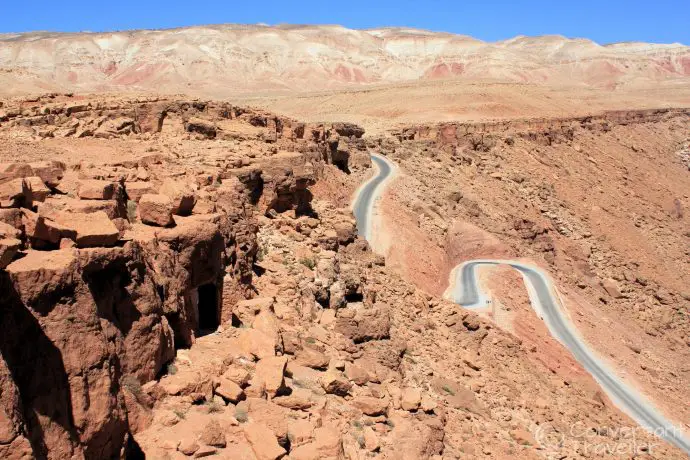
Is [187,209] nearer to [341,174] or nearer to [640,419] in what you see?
[640,419]

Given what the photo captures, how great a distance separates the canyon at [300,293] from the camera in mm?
8172

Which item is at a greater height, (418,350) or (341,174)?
(341,174)

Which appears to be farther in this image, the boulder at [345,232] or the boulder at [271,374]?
the boulder at [345,232]

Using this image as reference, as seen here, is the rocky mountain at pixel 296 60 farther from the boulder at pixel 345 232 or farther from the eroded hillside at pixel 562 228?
the boulder at pixel 345 232

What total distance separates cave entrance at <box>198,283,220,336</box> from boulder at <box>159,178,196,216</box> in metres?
1.68

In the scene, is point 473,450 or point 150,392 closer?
point 150,392

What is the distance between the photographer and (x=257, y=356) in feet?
38.2

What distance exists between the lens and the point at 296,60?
139 meters

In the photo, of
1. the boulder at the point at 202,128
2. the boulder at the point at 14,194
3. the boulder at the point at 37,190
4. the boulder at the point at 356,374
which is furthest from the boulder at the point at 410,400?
the boulder at the point at 202,128

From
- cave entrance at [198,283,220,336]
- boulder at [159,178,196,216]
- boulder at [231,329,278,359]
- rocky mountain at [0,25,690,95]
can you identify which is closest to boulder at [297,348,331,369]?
boulder at [231,329,278,359]

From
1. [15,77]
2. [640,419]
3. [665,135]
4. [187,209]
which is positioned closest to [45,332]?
[187,209]

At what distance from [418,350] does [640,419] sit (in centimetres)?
1065

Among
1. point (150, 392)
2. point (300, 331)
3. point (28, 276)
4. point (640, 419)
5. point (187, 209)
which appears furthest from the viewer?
point (640, 419)

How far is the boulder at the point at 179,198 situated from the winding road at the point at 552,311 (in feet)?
54.1
